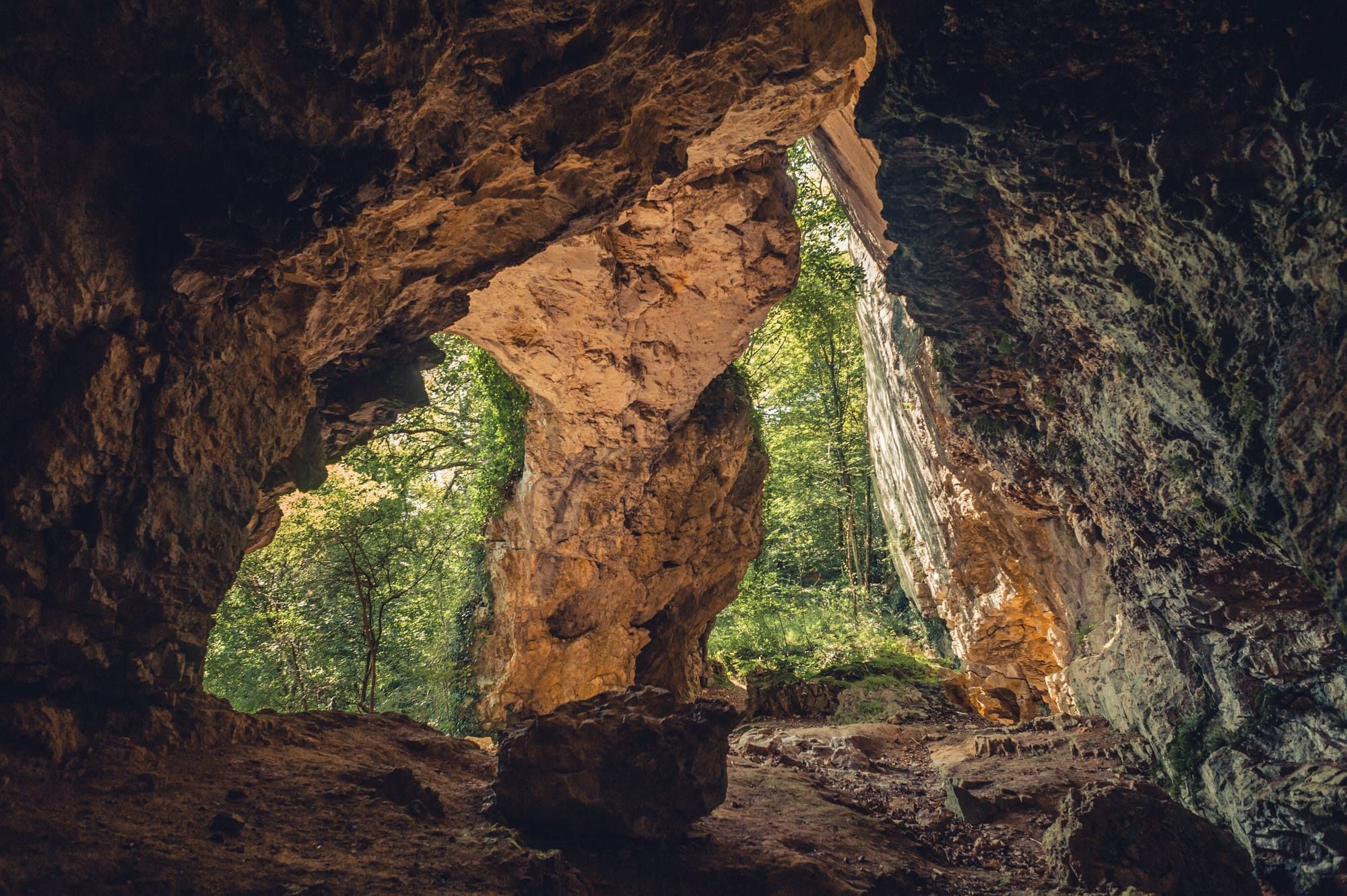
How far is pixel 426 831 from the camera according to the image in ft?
12.7

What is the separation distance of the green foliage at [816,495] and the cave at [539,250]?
8209 millimetres

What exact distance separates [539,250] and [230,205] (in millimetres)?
2870

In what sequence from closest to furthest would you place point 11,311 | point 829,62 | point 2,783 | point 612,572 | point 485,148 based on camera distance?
point 2,783
point 11,311
point 485,148
point 829,62
point 612,572

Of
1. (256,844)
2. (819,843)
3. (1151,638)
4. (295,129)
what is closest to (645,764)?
(819,843)

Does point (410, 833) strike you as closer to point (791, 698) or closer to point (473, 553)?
point (473, 553)

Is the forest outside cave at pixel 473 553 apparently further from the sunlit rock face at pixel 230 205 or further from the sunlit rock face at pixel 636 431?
the sunlit rock face at pixel 230 205

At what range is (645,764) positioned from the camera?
424 cm

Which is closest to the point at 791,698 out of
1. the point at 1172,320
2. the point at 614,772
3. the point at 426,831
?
the point at 614,772

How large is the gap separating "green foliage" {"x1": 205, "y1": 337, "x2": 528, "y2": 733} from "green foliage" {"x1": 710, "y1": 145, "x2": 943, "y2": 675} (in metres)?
5.50

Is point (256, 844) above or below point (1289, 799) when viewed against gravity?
above

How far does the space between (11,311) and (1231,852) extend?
6948 mm

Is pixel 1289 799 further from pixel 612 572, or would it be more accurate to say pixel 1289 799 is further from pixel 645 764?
pixel 612 572

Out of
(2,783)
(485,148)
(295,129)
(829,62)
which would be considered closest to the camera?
(2,783)

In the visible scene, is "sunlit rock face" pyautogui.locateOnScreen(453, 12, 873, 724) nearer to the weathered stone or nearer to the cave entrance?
the weathered stone
